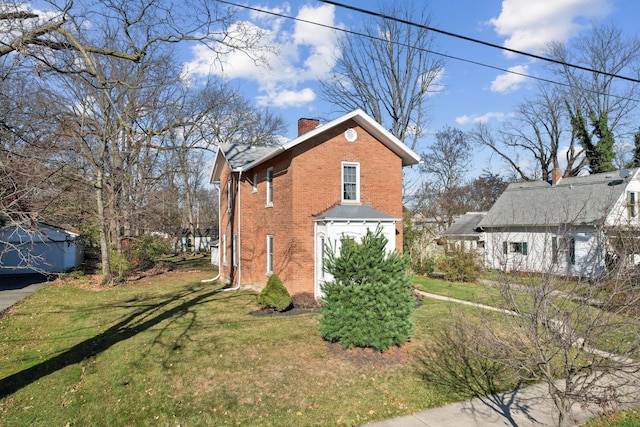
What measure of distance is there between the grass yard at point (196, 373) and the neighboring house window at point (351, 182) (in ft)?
16.4

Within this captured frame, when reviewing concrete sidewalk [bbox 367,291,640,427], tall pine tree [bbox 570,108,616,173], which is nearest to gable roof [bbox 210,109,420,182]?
concrete sidewalk [bbox 367,291,640,427]

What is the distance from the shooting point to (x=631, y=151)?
1336 inches

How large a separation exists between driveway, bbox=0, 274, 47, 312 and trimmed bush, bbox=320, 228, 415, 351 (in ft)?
42.3

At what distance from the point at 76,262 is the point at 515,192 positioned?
32766mm

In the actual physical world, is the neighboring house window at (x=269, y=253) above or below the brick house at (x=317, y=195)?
below

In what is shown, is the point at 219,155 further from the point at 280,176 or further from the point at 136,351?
the point at 136,351

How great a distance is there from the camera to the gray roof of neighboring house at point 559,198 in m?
22.3

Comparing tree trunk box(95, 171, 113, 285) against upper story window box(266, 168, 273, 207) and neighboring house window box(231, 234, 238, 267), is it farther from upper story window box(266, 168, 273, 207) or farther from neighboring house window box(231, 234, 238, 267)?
upper story window box(266, 168, 273, 207)

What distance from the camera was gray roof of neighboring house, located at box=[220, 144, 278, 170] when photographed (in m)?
19.1

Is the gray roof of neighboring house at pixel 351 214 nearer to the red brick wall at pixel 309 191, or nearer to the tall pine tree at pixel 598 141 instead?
the red brick wall at pixel 309 191

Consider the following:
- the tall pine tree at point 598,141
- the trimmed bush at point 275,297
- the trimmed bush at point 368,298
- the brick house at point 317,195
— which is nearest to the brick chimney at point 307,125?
the brick house at point 317,195

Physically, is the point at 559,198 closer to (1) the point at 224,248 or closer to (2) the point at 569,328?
(1) the point at 224,248

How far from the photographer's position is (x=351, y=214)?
46.7ft

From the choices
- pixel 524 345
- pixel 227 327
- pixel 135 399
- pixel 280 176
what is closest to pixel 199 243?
pixel 280 176
